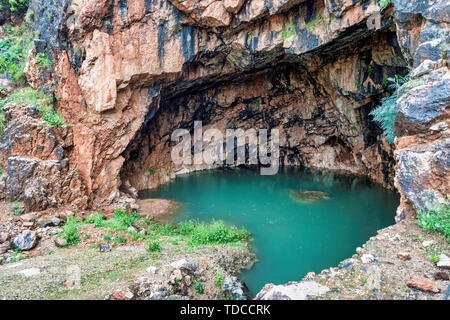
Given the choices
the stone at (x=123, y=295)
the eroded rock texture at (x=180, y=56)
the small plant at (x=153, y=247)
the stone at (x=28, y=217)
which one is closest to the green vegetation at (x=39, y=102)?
the eroded rock texture at (x=180, y=56)

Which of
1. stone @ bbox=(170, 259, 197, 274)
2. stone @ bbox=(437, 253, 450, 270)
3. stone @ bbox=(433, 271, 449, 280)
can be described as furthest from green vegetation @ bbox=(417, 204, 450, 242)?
stone @ bbox=(170, 259, 197, 274)

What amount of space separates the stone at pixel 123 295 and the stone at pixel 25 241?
457 cm

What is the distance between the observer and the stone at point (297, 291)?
166 inches

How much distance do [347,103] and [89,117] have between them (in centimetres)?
1577

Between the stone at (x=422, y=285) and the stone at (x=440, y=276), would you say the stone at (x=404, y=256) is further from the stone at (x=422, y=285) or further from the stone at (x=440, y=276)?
the stone at (x=422, y=285)

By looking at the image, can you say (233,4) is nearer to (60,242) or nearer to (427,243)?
(427,243)

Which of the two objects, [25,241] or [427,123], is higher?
[427,123]

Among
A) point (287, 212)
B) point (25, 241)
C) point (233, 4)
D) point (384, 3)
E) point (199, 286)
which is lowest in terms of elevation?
point (199, 286)

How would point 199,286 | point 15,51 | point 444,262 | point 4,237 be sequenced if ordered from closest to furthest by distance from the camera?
point 444,262, point 199,286, point 4,237, point 15,51

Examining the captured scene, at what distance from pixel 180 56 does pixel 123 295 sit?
11.6 metres

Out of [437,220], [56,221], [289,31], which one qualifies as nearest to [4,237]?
[56,221]

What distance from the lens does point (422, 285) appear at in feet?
13.5

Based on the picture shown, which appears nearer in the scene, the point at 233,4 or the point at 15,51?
the point at 233,4
